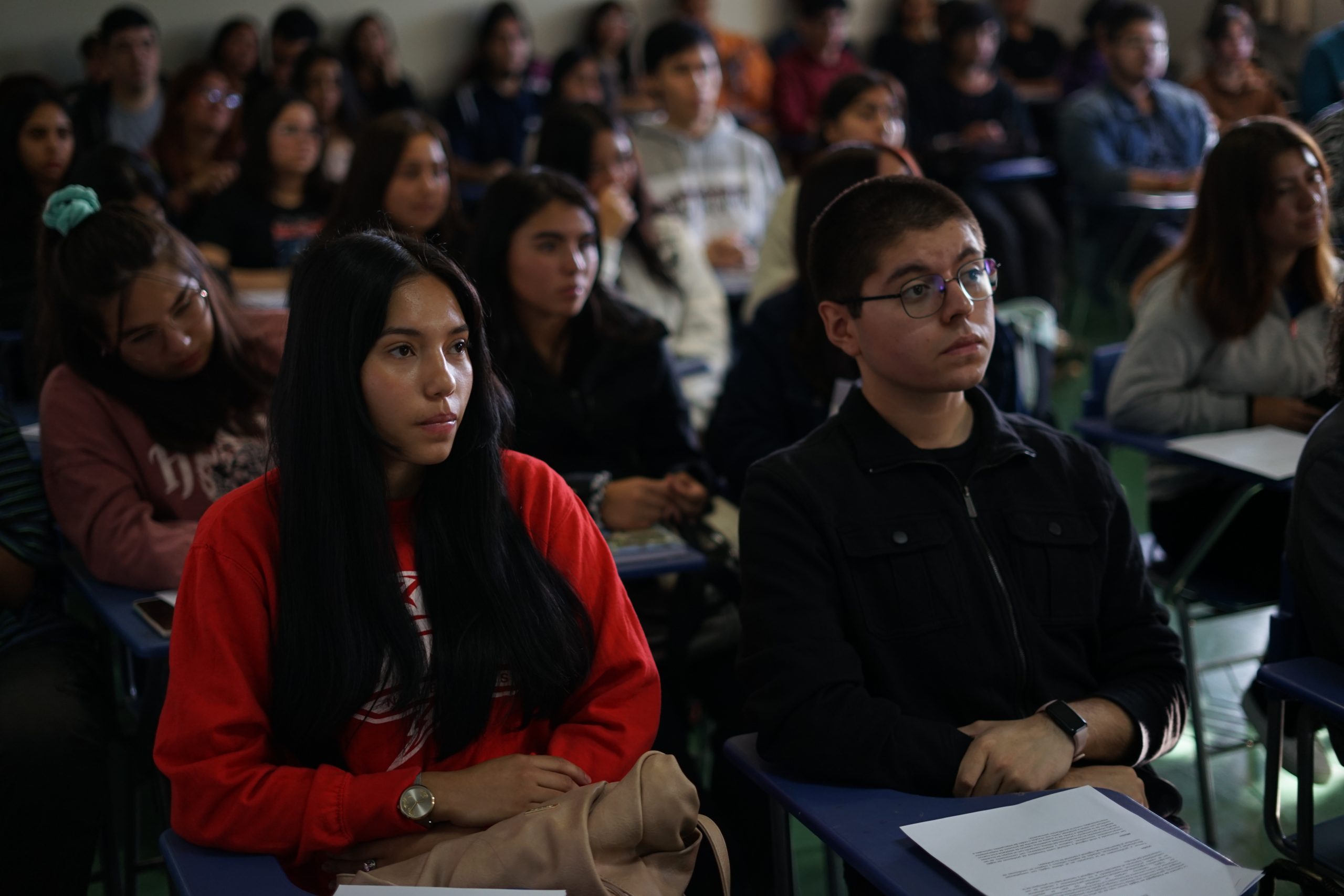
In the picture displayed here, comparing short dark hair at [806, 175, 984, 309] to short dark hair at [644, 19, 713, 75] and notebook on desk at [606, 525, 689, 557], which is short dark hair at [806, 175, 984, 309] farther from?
short dark hair at [644, 19, 713, 75]

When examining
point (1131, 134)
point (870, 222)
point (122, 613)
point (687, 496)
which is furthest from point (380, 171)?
point (1131, 134)

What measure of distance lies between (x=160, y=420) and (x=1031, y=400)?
5.64 ft

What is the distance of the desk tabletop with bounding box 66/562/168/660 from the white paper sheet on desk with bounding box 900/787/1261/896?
3.22 feet

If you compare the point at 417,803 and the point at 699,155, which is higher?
the point at 699,155

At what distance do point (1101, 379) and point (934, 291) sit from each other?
1.32 metres

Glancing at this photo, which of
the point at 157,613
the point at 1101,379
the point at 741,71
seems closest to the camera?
the point at 157,613

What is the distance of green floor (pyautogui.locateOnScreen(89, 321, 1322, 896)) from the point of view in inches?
82.8

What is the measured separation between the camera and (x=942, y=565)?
1.43 metres

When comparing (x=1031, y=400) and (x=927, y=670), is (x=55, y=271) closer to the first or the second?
(x=927, y=670)

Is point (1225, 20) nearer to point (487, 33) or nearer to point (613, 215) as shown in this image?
point (487, 33)

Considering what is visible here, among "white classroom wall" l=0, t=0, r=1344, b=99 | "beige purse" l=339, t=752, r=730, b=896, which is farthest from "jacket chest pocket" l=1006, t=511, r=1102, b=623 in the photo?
"white classroom wall" l=0, t=0, r=1344, b=99

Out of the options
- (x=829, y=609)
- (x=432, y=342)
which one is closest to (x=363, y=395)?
(x=432, y=342)

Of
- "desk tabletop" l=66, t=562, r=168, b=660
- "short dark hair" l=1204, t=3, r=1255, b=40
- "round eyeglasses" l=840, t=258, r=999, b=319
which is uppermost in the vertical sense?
"short dark hair" l=1204, t=3, r=1255, b=40

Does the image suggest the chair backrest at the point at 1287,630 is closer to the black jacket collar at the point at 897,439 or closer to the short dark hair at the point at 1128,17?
the black jacket collar at the point at 897,439
